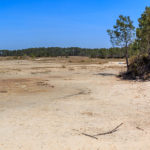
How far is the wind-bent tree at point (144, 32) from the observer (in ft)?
60.2

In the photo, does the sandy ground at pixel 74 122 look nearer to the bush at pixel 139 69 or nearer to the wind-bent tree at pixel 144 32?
the bush at pixel 139 69

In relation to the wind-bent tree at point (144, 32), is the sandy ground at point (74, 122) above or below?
below

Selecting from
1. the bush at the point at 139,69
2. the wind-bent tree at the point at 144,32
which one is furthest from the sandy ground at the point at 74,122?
the wind-bent tree at the point at 144,32

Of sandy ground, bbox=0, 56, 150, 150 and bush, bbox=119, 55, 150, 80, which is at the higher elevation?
bush, bbox=119, 55, 150, 80

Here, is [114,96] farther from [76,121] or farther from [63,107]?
[76,121]

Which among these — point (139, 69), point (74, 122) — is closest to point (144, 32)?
point (139, 69)

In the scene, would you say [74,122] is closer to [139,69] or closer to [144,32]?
[139,69]

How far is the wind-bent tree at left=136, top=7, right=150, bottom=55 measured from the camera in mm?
18344

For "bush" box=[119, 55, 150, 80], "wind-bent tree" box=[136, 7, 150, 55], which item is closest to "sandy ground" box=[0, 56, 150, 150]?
"bush" box=[119, 55, 150, 80]

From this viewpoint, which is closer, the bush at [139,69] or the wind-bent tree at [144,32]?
the bush at [139,69]

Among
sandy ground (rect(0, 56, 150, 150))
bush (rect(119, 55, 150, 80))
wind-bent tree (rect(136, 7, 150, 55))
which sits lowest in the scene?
sandy ground (rect(0, 56, 150, 150))

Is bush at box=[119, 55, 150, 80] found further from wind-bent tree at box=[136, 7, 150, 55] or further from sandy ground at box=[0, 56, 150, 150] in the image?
sandy ground at box=[0, 56, 150, 150]

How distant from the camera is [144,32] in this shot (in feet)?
61.4

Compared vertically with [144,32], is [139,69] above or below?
below
